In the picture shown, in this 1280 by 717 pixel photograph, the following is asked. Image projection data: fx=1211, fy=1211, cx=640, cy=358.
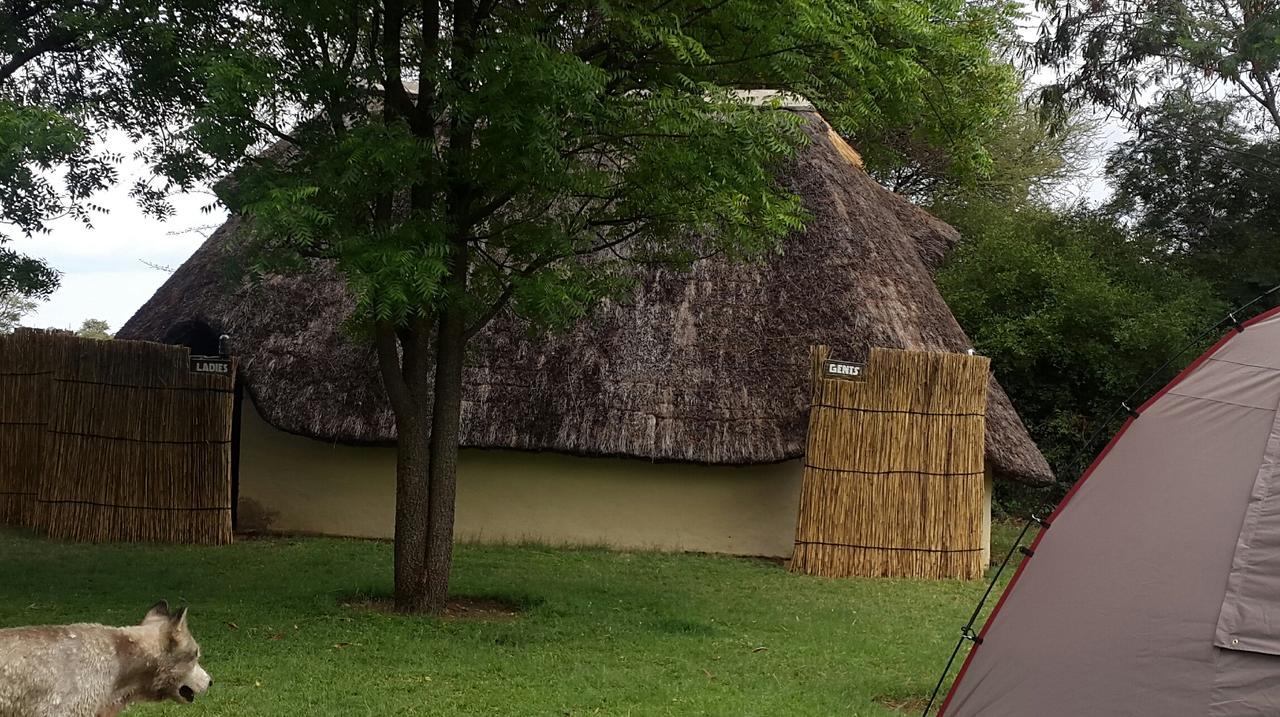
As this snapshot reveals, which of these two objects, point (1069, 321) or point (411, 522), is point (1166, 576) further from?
point (1069, 321)

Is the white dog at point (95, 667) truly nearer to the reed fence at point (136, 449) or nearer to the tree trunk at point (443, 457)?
the tree trunk at point (443, 457)

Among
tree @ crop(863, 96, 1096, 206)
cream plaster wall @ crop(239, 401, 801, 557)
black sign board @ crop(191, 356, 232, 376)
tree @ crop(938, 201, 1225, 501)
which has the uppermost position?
tree @ crop(863, 96, 1096, 206)

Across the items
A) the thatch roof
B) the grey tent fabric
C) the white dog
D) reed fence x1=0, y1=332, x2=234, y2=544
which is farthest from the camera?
the thatch roof

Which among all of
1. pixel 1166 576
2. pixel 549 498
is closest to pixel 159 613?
pixel 1166 576

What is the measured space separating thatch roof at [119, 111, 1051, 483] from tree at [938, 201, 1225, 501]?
11.3ft

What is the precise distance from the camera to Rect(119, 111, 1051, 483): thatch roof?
11.2m

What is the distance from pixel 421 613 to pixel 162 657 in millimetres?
4199

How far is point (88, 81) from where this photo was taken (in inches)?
340

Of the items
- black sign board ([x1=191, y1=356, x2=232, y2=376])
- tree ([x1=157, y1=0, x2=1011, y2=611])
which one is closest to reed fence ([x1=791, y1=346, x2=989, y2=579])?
tree ([x1=157, y1=0, x2=1011, y2=611])

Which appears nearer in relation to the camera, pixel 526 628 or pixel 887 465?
pixel 526 628

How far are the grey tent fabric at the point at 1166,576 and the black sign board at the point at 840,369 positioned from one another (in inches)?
196

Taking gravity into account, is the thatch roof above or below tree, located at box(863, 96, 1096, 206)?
below

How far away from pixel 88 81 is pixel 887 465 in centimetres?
694

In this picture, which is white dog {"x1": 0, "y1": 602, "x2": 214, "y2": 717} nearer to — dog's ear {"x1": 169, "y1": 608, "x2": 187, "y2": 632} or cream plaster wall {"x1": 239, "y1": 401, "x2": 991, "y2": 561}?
dog's ear {"x1": 169, "y1": 608, "x2": 187, "y2": 632}
